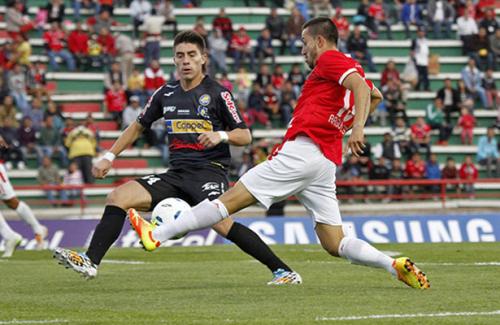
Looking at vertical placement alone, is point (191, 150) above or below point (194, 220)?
above

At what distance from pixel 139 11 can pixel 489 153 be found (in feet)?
35.1

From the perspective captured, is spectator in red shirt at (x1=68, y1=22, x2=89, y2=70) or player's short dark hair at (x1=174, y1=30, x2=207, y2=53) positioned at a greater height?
player's short dark hair at (x1=174, y1=30, x2=207, y2=53)

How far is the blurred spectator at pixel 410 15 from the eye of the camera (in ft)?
120

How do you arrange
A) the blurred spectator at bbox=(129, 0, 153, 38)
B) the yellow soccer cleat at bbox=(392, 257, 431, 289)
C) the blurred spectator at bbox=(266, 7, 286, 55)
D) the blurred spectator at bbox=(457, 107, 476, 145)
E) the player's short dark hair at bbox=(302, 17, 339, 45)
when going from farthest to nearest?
1. the blurred spectator at bbox=(129, 0, 153, 38)
2. the blurred spectator at bbox=(266, 7, 286, 55)
3. the blurred spectator at bbox=(457, 107, 476, 145)
4. the player's short dark hair at bbox=(302, 17, 339, 45)
5. the yellow soccer cleat at bbox=(392, 257, 431, 289)

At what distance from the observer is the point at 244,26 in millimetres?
35969

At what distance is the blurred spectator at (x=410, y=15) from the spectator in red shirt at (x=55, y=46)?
33.1 ft

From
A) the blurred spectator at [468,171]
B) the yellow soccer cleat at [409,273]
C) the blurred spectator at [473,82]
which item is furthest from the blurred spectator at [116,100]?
the yellow soccer cleat at [409,273]

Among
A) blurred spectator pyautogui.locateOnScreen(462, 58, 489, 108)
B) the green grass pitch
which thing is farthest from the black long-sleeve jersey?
blurred spectator pyautogui.locateOnScreen(462, 58, 489, 108)

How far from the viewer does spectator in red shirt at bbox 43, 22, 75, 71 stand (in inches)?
1323

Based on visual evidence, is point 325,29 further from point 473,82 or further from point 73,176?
point 473,82

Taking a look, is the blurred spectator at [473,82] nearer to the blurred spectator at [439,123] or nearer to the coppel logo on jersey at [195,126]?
the blurred spectator at [439,123]

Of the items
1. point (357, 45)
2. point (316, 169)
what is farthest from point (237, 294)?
point (357, 45)

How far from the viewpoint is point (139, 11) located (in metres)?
35.2

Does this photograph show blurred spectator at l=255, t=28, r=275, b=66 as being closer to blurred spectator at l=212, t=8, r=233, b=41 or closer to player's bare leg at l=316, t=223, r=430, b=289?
blurred spectator at l=212, t=8, r=233, b=41
